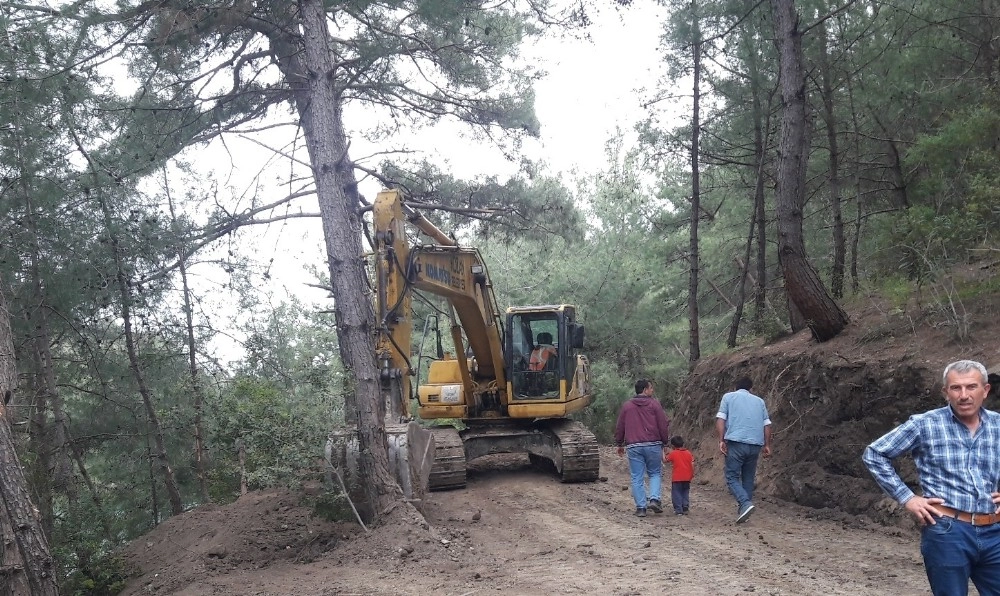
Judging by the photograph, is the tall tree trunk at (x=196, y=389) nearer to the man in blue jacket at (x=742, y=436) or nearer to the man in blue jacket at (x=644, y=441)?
the man in blue jacket at (x=644, y=441)

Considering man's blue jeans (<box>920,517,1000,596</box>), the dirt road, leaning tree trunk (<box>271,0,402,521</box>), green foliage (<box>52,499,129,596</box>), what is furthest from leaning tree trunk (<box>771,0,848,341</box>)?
green foliage (<box>52,499,129,596</box>)

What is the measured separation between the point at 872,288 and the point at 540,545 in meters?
6.56

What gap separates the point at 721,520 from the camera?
8.59m

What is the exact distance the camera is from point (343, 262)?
809 centimetres

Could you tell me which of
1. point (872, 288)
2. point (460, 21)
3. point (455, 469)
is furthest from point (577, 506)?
point (460, 21)

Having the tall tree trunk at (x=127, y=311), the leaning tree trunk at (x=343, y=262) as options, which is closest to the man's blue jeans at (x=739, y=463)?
the leaning tree trunk at (x=343, y=262)

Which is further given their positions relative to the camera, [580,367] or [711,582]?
[580,367]

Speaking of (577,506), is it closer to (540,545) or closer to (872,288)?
(540,545)

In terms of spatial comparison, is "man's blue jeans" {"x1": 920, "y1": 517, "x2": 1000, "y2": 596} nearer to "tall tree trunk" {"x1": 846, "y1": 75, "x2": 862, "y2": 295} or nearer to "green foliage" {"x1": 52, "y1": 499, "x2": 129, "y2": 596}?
"green foliage" {"x1": 52, "y1": 499, "x2": 129, "y2": 596}

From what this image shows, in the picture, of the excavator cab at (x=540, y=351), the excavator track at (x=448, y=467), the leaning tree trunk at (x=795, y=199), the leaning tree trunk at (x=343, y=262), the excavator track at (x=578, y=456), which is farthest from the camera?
the excavator cab at (x=540, y=351)

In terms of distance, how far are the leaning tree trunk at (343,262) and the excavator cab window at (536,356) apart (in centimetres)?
414

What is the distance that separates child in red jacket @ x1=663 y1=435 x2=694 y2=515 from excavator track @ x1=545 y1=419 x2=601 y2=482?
231cm

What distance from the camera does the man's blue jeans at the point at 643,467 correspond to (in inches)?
363

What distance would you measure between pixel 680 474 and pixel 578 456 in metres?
2.55
